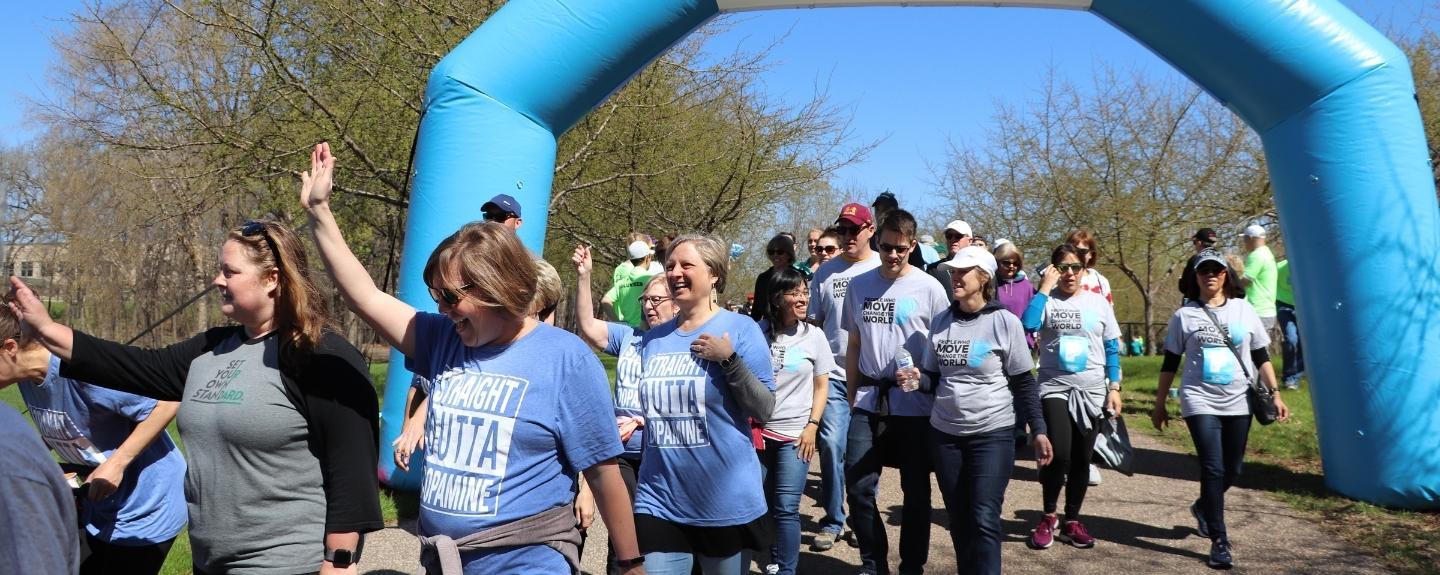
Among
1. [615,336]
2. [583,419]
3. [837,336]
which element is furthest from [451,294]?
[837,336]

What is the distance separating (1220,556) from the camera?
5910 mm

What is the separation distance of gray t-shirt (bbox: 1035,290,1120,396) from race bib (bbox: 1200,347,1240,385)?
0.70 meters

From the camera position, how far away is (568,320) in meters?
→ 33.4

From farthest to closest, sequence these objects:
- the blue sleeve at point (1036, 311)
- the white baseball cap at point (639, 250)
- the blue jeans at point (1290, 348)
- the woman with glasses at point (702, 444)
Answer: the blue jeans at point (1290, 348) → the white baseball cap at point (639, 250) → the blue sleeve at point (1036, 311) → the woman with glasses at point (702, 444)

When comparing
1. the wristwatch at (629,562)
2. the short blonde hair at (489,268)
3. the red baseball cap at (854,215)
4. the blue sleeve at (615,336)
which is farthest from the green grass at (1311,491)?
the short blonde hair at (489,268)

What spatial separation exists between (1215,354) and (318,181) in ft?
16.3

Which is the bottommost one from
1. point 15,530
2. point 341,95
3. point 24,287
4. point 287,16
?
point 15,530

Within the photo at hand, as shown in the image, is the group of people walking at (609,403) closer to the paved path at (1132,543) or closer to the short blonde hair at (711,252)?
the short blonde hair at (711,252)

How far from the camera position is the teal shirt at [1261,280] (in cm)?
1113

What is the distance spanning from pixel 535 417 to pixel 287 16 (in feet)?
35.2

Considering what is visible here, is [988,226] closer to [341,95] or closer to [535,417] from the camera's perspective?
[341,95]

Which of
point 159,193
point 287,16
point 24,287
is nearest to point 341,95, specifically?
point 287,16

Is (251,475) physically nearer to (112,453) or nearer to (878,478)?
(112,453)

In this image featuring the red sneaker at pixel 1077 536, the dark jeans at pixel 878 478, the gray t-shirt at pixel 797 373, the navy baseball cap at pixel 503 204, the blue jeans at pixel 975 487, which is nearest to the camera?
the blue jeans at pixel 975 487
